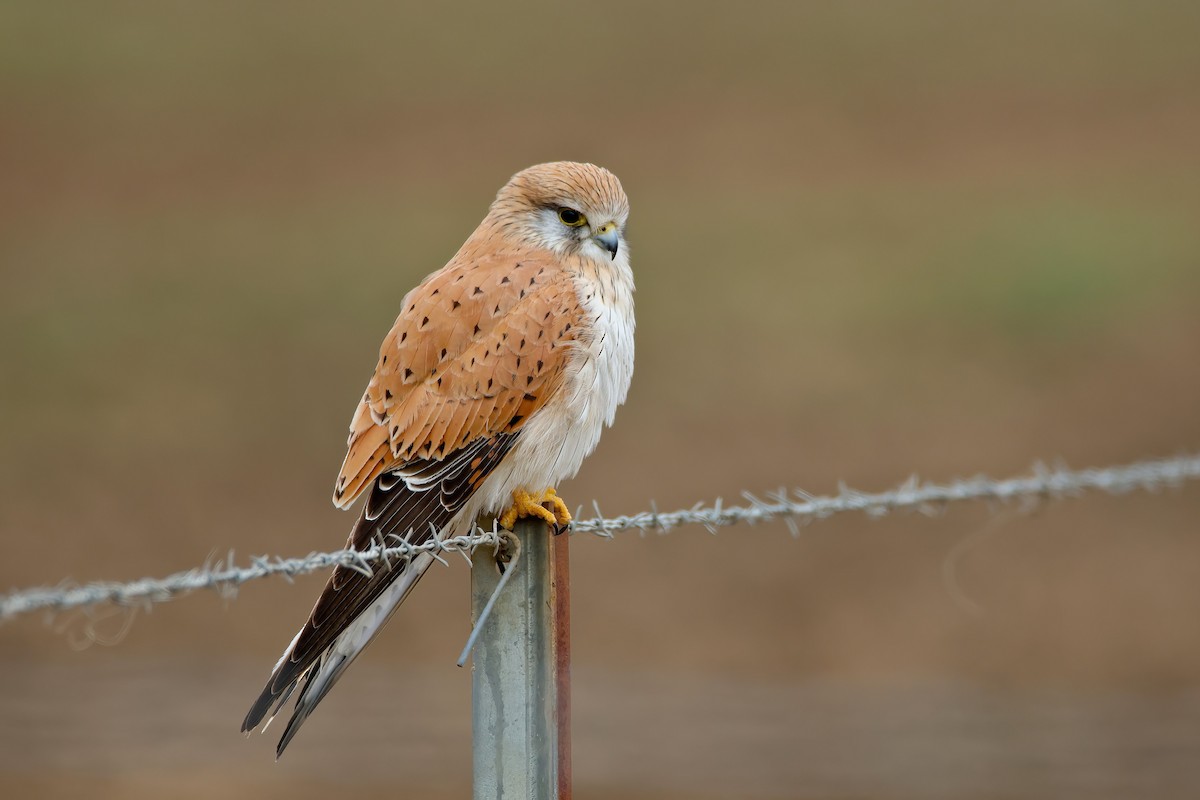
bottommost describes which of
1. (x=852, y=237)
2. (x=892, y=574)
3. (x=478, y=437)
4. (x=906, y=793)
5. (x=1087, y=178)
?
(x=478, y=437)

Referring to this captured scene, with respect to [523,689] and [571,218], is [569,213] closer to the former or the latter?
[571,218]

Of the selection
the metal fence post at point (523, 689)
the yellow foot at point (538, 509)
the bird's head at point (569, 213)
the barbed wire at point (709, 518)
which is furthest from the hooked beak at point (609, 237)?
the metal fence post at point (523, 689)

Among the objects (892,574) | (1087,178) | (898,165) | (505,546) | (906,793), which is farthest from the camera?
(898,165)

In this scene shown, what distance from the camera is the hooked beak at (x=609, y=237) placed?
4.38m

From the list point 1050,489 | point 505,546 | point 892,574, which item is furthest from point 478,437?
point 892,574

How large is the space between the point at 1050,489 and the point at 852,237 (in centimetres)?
1340

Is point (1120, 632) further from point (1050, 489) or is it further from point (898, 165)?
point (898, 165)

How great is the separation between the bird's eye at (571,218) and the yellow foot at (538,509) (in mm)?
855

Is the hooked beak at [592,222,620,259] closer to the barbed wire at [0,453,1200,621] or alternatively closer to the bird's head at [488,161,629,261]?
the bird's head at [488,161,629,261]

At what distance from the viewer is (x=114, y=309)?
15.1 meters

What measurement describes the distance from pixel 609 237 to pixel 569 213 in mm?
140

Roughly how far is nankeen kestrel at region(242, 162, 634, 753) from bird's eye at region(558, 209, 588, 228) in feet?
0.11

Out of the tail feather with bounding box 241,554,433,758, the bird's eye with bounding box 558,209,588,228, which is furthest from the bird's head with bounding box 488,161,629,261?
the tail feather with bounding box 241,554,433,758

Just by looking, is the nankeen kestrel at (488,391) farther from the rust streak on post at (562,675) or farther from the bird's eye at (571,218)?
the rust streak on post at (562,675)
